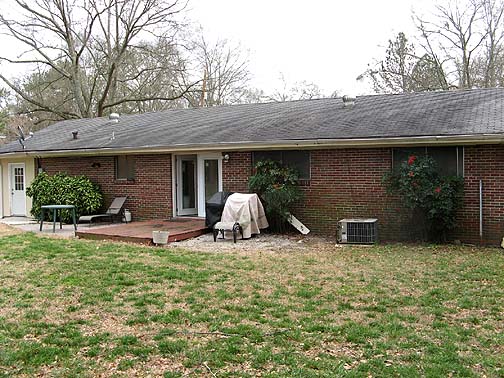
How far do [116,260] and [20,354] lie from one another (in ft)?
13.2

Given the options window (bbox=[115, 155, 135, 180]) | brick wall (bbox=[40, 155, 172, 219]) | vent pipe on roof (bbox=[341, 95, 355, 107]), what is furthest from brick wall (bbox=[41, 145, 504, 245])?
vent pipe on roof (bbox=[341, 95, 355, 107])

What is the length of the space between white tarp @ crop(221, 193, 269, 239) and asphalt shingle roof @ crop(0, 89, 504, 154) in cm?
142

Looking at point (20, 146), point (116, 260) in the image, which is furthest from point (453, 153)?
point (20, 146)

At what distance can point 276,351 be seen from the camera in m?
4.21

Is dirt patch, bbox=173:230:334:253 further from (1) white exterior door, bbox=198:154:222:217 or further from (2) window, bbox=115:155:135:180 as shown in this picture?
(2) window, bbox=115:155:135:180

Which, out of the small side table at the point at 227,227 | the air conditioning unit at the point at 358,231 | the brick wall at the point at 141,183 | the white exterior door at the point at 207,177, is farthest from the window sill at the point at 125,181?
the air conditioning unit at the point at 358,231

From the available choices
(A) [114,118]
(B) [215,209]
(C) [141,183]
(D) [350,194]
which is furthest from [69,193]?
(D) [350,194]

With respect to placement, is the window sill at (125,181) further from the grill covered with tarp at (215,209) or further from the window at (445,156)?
the window at (445,156)

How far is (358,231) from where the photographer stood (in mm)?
10023

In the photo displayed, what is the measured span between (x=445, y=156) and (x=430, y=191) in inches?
46.6

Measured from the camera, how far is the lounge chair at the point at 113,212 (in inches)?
540

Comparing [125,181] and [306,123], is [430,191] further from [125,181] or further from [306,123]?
[125,181]

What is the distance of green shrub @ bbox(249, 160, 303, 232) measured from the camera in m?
10.9

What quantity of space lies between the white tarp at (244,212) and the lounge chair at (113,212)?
4210 millimetres
